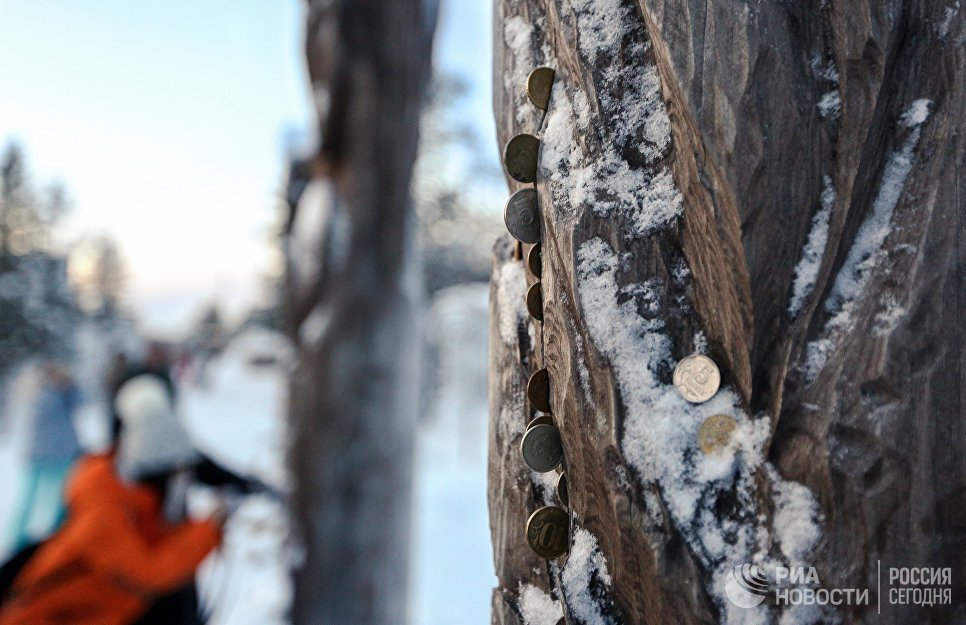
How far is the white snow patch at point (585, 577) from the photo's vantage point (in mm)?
681

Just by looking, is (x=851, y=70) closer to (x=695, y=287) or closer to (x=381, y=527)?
(x=695, y=287)

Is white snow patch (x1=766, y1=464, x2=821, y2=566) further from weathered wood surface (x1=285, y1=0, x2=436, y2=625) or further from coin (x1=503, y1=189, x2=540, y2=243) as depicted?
weathered wood surface (x1=285, y1=0, x2=436, y2=625)

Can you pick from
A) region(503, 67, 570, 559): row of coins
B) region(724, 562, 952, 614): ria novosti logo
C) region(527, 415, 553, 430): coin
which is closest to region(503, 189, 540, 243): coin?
region(503, 67, 570, 559): row of coins

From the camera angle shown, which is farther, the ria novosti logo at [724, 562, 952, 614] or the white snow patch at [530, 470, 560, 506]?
the white snow patch at [530, 470, 560, 506]

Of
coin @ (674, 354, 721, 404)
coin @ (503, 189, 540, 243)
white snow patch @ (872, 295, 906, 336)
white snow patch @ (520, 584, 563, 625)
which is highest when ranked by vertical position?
coin @ (503, 189, 540, 243)

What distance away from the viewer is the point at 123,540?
5.67ft

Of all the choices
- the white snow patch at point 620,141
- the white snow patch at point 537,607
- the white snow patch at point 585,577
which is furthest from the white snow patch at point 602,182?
the white snow patch at point 537,607

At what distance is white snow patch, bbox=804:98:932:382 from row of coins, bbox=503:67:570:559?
275 mm

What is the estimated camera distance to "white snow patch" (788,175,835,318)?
605 mm

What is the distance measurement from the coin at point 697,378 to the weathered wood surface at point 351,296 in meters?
2.36

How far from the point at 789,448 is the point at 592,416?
183mm

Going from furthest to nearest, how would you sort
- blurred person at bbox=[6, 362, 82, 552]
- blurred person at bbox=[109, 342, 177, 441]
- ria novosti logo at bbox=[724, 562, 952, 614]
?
blurred person at bbox=[6, 362, 82, 552] < blurred person at bbox=[109, 342, 177, 441] < ria novosti logo at bbox=[724, 562, 952, 614]

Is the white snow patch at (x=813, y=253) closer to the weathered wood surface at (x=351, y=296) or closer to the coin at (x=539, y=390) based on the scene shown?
the coin at (x=539, y=390)

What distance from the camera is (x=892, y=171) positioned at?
0.62 meters
